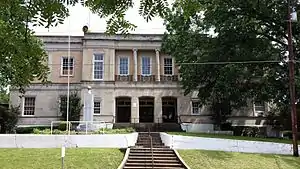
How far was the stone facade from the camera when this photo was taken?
41.4 m

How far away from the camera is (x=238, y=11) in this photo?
2823 centimetres

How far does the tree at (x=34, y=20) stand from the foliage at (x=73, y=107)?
37.6 meters

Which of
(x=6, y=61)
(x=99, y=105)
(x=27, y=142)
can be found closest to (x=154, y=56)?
(x=99, y=105)

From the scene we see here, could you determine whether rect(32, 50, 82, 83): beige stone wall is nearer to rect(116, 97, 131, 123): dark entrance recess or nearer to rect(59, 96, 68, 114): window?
rect(59, 96, 68, 114): window

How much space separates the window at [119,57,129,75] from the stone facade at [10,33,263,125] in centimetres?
22

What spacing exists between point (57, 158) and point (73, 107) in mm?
21611

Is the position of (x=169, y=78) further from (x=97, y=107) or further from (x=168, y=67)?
(x=97, y=107)

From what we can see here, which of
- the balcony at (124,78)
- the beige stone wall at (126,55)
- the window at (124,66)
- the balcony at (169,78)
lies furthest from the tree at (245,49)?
the window at (124,66)

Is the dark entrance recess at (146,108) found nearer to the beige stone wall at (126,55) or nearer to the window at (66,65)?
the beige stone wall at (126,55)

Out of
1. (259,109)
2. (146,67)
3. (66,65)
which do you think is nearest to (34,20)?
(146,67)

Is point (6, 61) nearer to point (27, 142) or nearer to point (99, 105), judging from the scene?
point (27, 142)

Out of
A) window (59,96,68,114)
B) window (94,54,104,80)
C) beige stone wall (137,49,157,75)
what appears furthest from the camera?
beige stone wall (137,49,157,75)

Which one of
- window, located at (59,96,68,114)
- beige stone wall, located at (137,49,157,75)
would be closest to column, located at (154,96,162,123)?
beige stone wall, located at (137,49,157,75)

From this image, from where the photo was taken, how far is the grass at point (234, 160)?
62.6 feet
